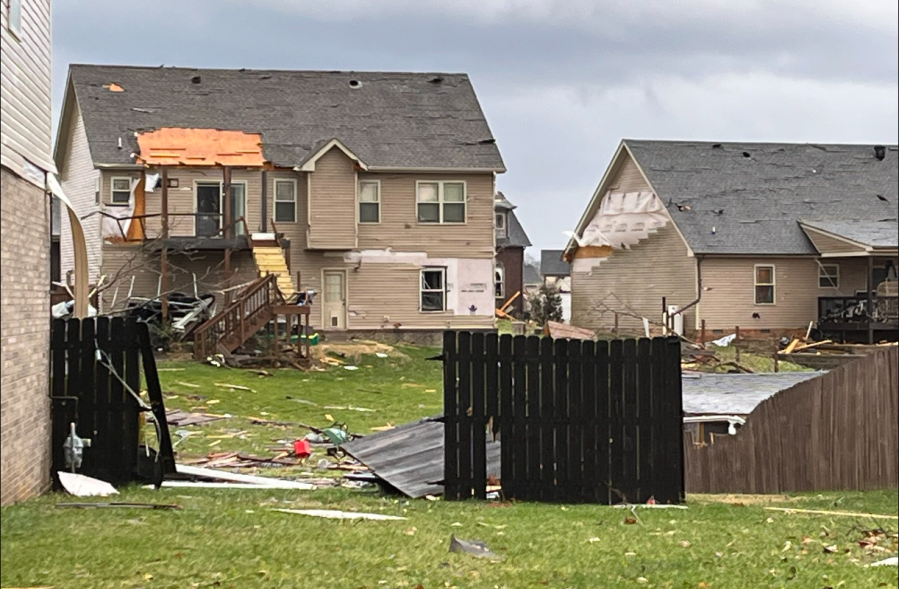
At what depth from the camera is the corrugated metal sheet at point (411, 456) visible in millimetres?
10617

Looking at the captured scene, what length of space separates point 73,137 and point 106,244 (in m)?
2.34

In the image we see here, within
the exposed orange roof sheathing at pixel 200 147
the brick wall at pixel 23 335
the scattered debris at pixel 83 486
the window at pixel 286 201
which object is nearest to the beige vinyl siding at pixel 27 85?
the brick wall at pixel 23 335

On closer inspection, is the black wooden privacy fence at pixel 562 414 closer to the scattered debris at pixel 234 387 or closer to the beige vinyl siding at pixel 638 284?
the scattered debris at pixel 234 387

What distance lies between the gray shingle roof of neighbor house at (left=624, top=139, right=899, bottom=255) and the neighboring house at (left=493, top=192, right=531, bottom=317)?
966 cm

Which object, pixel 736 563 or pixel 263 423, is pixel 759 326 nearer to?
pixel 263 423

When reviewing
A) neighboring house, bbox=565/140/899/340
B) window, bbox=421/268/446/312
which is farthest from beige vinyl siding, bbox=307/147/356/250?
neighboring house, bbox=565/140/899/340

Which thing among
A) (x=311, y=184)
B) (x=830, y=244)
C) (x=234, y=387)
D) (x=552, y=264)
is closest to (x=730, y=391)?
(x=234, y=387)

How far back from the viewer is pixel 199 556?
Answer: 21.6 ft

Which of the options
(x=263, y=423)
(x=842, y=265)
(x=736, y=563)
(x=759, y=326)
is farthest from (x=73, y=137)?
(x=736, y=563)

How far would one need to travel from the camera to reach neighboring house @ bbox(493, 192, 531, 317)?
4684cm

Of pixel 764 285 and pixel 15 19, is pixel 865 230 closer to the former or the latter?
pixel 764 285

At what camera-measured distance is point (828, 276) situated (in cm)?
3534

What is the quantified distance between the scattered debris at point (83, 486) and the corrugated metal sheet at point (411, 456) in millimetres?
2284

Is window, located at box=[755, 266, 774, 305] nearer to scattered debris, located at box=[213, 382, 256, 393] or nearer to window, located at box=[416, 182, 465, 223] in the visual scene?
window, located at box=[416, 182, 465, 223]
